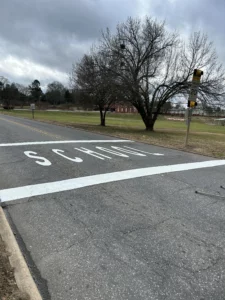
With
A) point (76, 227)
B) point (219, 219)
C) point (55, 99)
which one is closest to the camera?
point (76, 227)

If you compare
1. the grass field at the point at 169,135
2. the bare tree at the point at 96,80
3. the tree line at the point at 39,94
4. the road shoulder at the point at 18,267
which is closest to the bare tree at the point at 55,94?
the tree line at the point at 39,94

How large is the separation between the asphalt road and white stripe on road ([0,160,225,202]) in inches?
0.8

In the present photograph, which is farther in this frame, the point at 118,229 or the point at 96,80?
the point at 96,80

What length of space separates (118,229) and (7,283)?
5.50 feet

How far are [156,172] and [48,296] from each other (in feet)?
16.5

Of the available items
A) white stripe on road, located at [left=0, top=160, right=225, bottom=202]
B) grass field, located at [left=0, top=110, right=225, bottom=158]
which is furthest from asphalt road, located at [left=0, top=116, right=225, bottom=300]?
grass field, located at [left=0, top=110, right=225, bottom=158]

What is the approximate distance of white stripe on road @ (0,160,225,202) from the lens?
5142 millimetres

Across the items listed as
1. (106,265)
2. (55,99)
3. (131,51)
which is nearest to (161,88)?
(131,51)

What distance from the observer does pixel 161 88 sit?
2281 centimetres

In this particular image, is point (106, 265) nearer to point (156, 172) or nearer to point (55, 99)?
point (156, 172)

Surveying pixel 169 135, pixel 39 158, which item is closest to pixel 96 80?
pixel 169 135

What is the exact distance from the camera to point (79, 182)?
593 centimetres

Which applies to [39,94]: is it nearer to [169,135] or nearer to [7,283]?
[169,135]

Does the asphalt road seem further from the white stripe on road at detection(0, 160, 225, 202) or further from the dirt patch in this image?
→ the dirt patch
